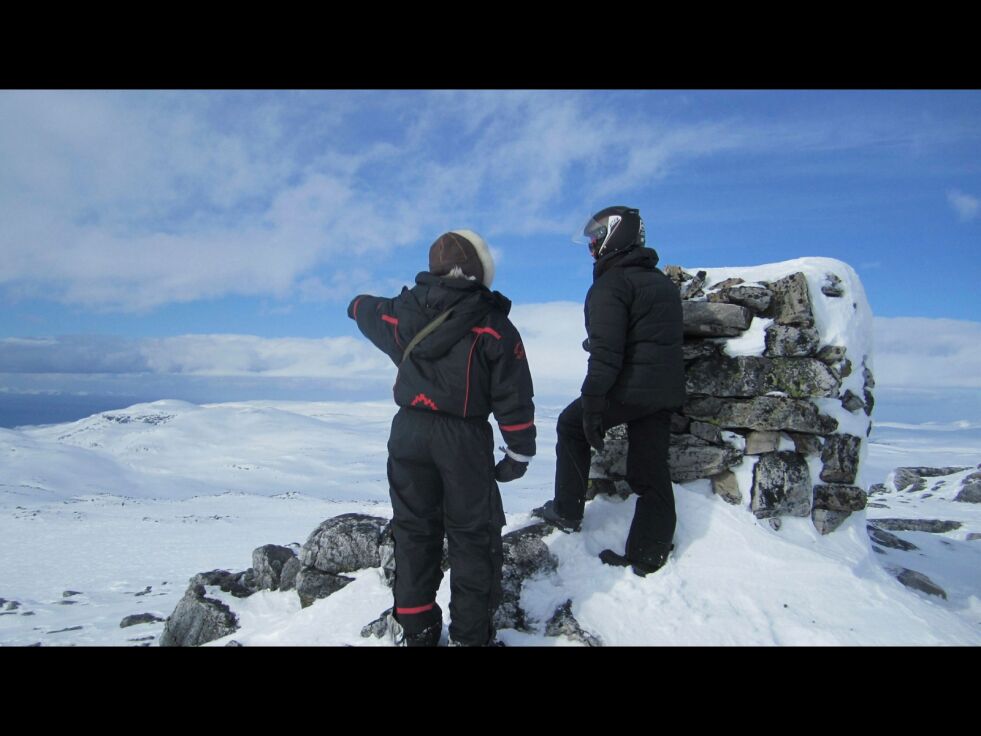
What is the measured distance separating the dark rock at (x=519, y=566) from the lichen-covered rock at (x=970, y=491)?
15457 millimetres

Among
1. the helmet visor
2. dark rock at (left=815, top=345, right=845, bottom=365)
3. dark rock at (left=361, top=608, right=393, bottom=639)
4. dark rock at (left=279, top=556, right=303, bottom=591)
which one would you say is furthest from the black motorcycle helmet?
dark rock at (left=279, top=556, right=303, bottom=591)

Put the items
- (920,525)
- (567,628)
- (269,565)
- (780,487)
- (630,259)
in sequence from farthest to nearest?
1. (920,525)
2. (269,565)
3. (780,487)
4. (630,259)
5. (567,628)

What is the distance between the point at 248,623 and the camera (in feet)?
22.1

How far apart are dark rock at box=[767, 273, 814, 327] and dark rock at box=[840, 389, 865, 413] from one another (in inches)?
36.5

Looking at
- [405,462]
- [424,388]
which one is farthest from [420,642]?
[424,388]

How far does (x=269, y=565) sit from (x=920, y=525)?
12.9 metres

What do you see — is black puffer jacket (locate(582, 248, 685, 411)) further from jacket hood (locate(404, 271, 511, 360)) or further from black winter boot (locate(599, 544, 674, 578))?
black winter boot (locate(599, 544, 674, 578))

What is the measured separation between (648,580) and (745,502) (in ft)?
5.46

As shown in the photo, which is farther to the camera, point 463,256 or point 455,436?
point 463,256

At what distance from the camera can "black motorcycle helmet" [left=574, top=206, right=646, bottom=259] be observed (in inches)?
219

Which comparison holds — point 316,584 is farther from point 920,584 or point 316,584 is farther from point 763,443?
point 920,584

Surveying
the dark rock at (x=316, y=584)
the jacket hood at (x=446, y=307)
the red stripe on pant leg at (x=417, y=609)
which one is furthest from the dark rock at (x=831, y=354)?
the dark rock at (x=316, y=584)

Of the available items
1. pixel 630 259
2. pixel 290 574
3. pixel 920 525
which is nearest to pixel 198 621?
pixel 290 574

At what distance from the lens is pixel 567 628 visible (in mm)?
4727
